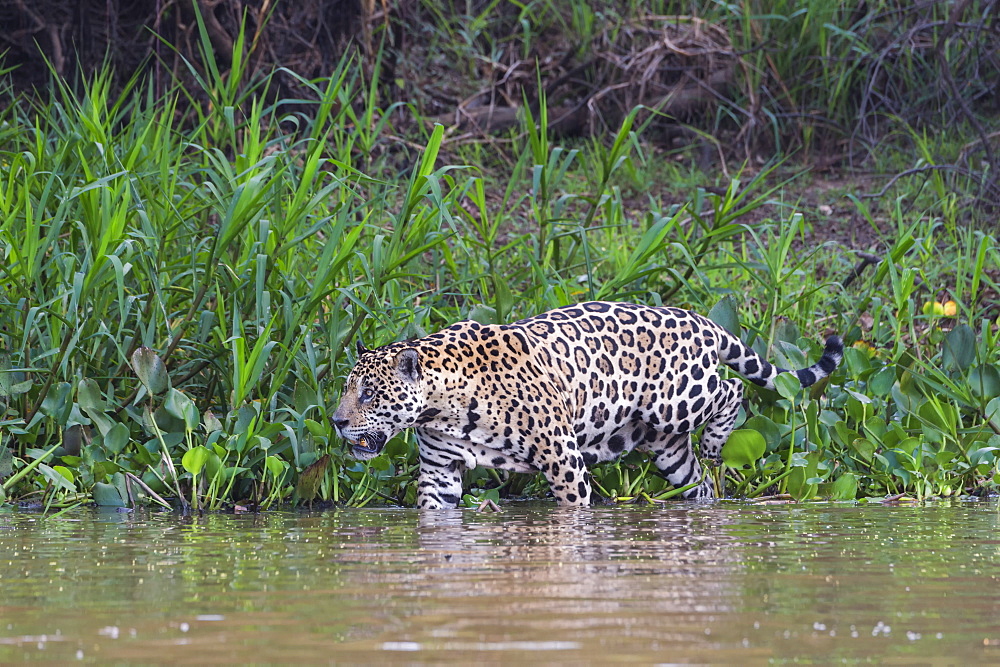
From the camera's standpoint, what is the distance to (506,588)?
3.08 m

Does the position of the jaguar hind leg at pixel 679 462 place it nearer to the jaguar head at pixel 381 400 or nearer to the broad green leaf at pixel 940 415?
the broad green leaf at pixel 940 415

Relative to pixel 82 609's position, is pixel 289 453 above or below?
above

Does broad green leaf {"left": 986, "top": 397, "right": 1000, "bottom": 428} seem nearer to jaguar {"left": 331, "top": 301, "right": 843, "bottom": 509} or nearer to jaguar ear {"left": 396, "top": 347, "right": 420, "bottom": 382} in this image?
jaguar {"left": 331, "top": 301, "right": 843, "bottom": 509}

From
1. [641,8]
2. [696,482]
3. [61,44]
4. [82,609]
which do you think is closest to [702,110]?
[641,8]

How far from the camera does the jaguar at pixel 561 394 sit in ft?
17.1

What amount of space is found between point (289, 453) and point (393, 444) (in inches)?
16.8

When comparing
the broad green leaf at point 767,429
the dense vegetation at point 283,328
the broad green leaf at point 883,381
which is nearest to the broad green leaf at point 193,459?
the dense vegetation at point 283,328

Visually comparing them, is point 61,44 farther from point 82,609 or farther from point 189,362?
point 82,609

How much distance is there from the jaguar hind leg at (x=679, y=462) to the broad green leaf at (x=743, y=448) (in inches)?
5.7

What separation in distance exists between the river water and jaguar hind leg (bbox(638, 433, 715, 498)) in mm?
850

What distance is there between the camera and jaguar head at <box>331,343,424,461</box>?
17.0ft

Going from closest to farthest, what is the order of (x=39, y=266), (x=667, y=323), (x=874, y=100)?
1. (x=39, y=266)
2. (x=667, y=323)
3. (x=874, y=100)

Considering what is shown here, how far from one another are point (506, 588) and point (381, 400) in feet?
→ 7.13

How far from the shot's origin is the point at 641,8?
35.0ft
